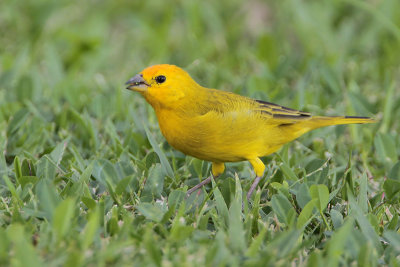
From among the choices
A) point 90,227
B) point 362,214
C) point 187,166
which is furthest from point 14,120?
point 362,214

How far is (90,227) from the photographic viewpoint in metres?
2.38

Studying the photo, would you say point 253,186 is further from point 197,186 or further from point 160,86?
point 160,86

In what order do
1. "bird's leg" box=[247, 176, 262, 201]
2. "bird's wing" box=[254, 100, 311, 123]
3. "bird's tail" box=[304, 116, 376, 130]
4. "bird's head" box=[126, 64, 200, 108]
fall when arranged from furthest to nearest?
1. "bird's tail" box=[304, 116, 376, 130]
2. "bird's wing" box=[254, 100, 311, 123]
3. "bird's head" box=[126, 64, 200, 108]
4. "bird's leg" box=[247, 176, 262, 201]

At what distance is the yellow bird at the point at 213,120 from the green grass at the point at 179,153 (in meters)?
0.18

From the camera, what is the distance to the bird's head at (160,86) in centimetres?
336

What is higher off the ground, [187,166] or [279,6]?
[279,6]

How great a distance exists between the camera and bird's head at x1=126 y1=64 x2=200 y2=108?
3.36 meters

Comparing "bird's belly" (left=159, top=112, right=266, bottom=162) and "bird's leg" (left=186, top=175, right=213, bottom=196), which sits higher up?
"bird's belly" (left=159, top=112, right=266, bottom=162)

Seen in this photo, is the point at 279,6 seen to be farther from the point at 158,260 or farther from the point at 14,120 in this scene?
the point at 158,260

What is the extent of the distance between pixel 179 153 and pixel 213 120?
0.60 meters

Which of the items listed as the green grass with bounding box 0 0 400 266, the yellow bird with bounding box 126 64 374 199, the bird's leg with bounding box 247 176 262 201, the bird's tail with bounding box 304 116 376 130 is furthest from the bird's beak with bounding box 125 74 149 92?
the bird's tail with bounding box 304 116 376 130

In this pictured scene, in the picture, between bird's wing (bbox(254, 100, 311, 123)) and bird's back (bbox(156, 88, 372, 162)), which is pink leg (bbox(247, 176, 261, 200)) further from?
bird's wing (bbox(254, 100, 311, 123))

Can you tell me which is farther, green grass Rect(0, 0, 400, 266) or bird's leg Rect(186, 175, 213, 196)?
bird's leg Rect(186, 175, 213, 196)

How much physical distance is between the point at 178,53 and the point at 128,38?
26.4 inches
